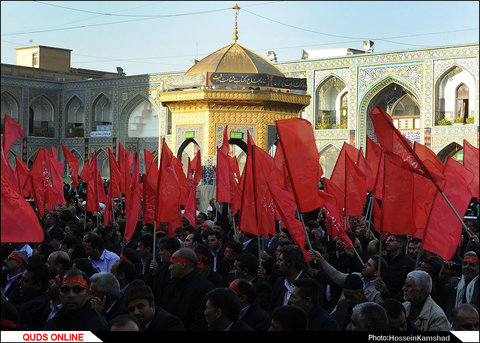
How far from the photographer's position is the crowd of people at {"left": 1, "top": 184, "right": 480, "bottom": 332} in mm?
3957

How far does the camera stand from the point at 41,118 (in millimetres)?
32844

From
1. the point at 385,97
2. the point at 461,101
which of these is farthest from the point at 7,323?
the point at 385,97

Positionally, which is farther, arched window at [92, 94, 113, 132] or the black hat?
arched window at [92, 94, 113, 132]

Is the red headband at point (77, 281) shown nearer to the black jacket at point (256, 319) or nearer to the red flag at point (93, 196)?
the black jacket at point (256, 319)

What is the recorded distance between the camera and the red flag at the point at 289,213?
616cm

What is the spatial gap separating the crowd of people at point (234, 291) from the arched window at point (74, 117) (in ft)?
84.4

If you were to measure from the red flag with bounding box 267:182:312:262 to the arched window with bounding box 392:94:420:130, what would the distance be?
21149 millimetres

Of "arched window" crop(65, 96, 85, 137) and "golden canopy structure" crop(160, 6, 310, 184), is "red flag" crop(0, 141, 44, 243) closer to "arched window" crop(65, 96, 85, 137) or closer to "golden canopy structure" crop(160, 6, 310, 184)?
"golden canopy structure" crop(160, 6, 310, 184)

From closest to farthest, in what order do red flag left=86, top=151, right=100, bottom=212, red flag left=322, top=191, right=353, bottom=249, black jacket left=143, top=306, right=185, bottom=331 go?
1. black jacket left=143, top=306, right=185, bottom=331
2. red flag left=322, top=191, right=353, bottom=249
3. red flag left=86, top=151, right=100, bottom=212

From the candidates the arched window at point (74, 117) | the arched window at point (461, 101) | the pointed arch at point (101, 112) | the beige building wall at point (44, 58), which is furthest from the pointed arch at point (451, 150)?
the beige building wall at point (44, 58)

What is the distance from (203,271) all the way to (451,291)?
2.04 metres

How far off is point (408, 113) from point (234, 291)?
77.6 ft

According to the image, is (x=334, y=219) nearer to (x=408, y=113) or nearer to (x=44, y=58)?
(x=408, y=113)

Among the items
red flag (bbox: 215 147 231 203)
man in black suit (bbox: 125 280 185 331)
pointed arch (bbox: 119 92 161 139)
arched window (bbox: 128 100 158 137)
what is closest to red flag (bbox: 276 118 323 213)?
man in black suit (bbox: 125 280 185 331)
